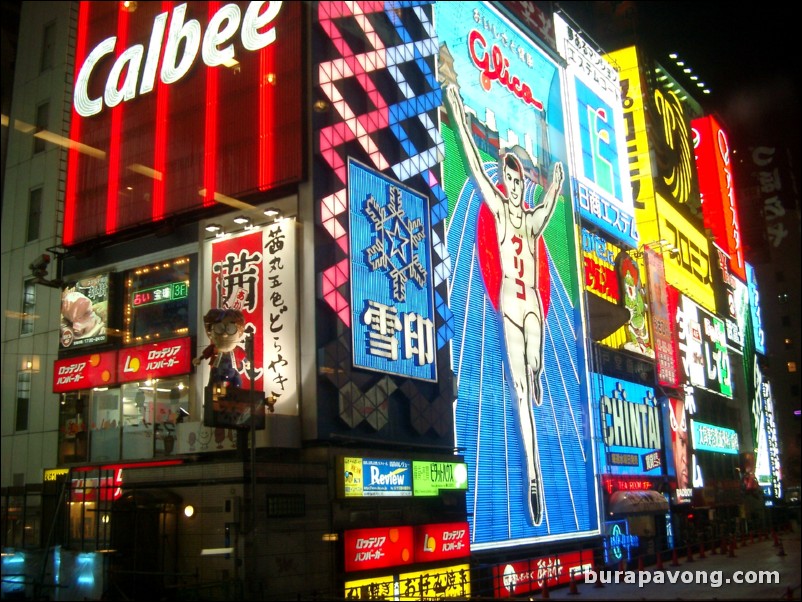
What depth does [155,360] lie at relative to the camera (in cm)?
2538

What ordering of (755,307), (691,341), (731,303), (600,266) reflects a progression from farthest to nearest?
(755,307)
(731,303)
(691,341)
(600,266)

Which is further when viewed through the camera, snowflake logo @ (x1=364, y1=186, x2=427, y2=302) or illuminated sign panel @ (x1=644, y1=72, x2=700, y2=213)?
illuminated sign panel @ (x1=644, y1=72, x2=700, y2=213)

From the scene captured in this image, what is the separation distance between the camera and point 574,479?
35.4 meters

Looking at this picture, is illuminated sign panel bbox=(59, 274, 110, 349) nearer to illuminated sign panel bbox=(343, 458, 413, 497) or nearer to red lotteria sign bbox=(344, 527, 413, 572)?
illuminated sign panel bbox=(343, 458, 413, 497)

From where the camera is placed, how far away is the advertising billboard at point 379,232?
76.7 ft

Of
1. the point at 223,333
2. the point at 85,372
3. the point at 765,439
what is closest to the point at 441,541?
the point at 223,333

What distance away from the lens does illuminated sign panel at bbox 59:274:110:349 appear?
27.1 m

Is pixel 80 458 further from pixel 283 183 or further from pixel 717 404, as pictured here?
pixel 717 404

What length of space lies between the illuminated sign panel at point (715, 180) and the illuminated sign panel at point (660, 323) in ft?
52.0

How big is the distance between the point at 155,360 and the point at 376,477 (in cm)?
757

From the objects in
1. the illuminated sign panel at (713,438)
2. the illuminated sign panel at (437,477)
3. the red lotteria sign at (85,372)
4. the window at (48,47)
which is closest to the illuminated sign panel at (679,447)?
the illuminated sign panel at (713,438)

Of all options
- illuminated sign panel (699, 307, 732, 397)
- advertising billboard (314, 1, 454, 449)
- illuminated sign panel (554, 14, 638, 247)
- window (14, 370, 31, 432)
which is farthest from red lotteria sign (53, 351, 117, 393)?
illuminated sign panel (699, 307, 732, 397)

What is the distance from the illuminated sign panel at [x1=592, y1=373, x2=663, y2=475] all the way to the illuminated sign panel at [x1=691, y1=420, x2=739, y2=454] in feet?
20.3

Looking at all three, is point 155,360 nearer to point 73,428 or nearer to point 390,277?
point 73,428
